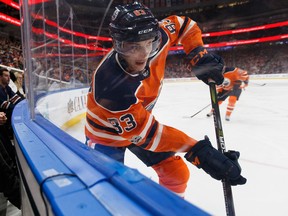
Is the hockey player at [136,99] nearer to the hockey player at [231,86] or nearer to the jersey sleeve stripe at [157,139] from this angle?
the jersey sleeve stripe at [157,139]

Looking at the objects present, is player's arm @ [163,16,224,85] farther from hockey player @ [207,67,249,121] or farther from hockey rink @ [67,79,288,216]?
hockey player @ [207,67,249,121]

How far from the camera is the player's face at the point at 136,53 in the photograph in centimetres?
86

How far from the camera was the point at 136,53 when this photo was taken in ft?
2.85

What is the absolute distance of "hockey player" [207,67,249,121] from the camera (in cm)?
307

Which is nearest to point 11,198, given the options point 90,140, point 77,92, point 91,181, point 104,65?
point 90,140

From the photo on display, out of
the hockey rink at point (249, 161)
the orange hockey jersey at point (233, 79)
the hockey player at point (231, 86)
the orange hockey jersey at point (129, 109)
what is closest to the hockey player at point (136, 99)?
the orange hockey jersey at point (129, 109)

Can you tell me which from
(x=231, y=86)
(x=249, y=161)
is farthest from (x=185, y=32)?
(x=231, y=86)

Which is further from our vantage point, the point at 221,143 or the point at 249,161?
the point at 249,161

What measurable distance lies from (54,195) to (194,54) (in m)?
1.00

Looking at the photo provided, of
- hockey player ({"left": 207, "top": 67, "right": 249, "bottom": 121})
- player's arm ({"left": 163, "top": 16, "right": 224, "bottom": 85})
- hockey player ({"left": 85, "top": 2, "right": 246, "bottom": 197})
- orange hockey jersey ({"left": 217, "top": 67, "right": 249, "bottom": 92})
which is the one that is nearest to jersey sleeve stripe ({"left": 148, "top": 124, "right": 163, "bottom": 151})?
hockey player ({"left": 85, "top": 2, "right": 246, "bottom": 197})

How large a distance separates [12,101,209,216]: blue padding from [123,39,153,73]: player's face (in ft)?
1.15

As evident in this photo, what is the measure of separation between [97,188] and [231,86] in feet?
10.7

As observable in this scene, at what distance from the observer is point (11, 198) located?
50.8 inches

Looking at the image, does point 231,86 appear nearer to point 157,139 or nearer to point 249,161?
point 249,161
